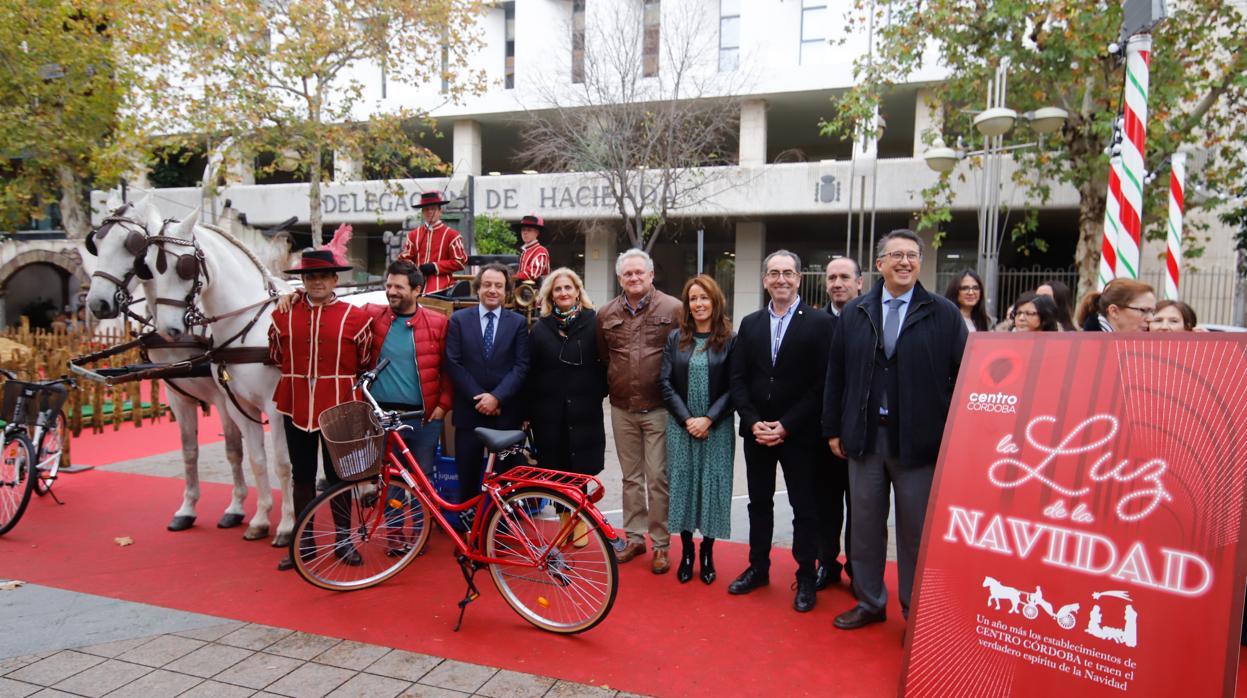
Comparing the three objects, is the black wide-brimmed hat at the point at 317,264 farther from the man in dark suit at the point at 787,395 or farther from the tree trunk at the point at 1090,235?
the tree trunk at the point at 1090,235

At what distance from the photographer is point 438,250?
6660 millimetres

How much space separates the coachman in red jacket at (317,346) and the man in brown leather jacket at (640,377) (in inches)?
60.7

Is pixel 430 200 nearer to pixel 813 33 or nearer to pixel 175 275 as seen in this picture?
pixel 175 275

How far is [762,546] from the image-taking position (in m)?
4.26

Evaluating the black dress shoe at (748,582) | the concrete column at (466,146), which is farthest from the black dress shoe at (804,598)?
the concrete column at (466,146)

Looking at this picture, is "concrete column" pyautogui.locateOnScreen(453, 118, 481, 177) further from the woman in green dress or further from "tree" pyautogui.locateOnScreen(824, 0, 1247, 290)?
the woman in green dress

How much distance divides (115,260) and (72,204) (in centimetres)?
1635

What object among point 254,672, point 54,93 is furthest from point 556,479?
point 54,93

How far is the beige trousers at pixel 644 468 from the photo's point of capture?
176 inches

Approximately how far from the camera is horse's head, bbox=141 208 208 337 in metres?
4.62

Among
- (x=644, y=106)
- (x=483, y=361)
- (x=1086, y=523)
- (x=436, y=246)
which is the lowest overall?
(x=1086, y=523)

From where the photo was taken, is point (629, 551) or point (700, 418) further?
point (629, 551)

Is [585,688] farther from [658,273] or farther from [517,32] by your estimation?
[658,273]

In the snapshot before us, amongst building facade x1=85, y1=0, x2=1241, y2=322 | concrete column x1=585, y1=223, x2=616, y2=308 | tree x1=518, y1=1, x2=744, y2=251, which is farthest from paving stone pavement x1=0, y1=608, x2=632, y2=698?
concrete column x1=585, y1=223, x2=616, y2=308
